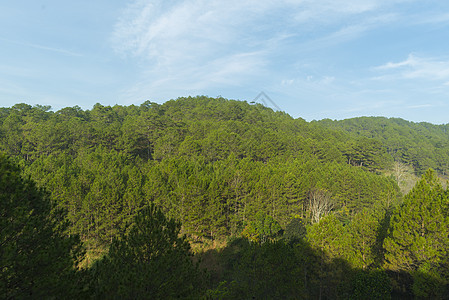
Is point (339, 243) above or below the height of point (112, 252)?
below

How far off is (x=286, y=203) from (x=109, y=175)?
26.6 meters

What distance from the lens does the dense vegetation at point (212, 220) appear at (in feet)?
29.2

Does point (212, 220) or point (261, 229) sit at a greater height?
point (212, 220)

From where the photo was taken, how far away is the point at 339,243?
18.4 metres

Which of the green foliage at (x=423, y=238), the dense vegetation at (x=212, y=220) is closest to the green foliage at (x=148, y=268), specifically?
the dense vegetation at (x=212, y=220)

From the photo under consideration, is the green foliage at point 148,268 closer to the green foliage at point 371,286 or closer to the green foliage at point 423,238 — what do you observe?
the green foliage at point 371,286

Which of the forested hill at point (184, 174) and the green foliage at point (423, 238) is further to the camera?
the forested hill at point (184, 174)

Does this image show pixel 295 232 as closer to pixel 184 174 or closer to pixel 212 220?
pixel 212 220

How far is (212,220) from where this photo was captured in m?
30.3

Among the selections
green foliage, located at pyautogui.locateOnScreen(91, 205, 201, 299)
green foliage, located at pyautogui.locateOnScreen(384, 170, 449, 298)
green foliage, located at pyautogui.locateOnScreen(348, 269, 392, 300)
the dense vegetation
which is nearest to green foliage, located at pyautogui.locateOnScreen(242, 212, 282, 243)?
the dense vegetation

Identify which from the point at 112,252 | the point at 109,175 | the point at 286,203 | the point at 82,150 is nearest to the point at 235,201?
the point at 286,203

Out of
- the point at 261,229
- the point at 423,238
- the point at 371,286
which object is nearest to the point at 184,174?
the point at 261,229

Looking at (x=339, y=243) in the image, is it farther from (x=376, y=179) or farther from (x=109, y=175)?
(x=376, y=179)

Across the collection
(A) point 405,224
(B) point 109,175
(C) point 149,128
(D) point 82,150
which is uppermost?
(C) point 149,128
